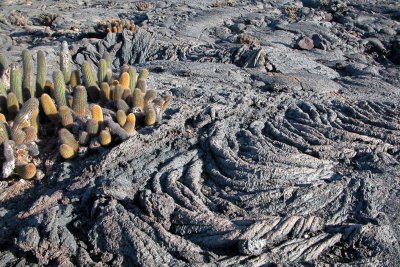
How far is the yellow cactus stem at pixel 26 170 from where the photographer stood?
4188 mm

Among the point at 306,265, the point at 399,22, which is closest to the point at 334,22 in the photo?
the point at 399,22

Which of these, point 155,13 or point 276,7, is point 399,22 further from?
point 155,13

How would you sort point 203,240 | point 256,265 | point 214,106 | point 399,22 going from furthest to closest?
point 399,22 → point 214,106 → point 203,240 → point 256,265

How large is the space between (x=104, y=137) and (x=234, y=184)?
1452mm

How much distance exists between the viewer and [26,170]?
419 centimetres

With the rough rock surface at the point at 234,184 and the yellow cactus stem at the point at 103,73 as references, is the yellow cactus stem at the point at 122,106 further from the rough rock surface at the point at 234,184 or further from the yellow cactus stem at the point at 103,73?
the yellow cactus stem at the point at 103,73

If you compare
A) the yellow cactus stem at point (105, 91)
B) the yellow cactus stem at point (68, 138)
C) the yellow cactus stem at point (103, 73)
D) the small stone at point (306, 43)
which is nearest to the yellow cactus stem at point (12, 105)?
the yellow cactus stem at point (68, 138)

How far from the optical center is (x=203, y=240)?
3.59m

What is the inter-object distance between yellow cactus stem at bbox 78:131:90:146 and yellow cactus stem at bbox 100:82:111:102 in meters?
0.78

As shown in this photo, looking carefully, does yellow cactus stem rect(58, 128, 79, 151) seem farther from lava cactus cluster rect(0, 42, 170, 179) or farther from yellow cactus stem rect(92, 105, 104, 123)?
yellow cactus stem rect(92, 105, 104, 123)

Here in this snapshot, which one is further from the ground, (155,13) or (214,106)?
(214,106)

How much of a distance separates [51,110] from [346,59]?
625 cm

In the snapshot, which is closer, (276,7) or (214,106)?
Result: (214,106)

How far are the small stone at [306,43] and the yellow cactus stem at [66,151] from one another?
6278 millimetres
